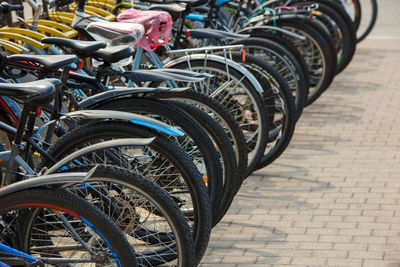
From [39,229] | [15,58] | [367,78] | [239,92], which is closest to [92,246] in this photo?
[39,229]

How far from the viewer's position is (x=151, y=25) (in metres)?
5.54

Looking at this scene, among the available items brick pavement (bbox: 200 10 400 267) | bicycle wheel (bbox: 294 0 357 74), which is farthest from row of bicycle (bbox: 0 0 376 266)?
bicycle wheel (bbox: 294 0 357 74)

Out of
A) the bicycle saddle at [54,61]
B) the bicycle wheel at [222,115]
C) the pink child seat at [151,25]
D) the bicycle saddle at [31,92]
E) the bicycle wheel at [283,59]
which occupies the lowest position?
the bicycle wheel at [283,59]

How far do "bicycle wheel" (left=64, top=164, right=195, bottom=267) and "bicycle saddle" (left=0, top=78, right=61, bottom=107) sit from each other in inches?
Result: 15.1

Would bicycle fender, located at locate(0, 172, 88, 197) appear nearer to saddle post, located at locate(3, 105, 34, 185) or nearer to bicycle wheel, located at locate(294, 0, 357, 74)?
saddle post, located at locate(3, 105, 34, 185)

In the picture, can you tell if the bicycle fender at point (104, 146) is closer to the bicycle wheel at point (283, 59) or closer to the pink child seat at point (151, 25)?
the pink child seat at point (151, 25)

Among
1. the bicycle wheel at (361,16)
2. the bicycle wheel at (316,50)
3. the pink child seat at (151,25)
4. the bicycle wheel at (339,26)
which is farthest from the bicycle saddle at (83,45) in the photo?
the bicycle wheel at (361,16)

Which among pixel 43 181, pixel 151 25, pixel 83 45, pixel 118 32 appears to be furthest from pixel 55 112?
pixel 151 25

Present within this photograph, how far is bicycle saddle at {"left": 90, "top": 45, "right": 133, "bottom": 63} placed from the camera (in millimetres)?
4633

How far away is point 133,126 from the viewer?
419 cm

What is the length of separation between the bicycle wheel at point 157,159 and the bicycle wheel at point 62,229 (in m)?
0.31

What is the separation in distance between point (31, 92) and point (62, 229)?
0.78 m

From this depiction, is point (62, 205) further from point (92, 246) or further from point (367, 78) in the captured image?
point (367, 78)

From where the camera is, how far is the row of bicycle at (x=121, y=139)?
3.60 m
